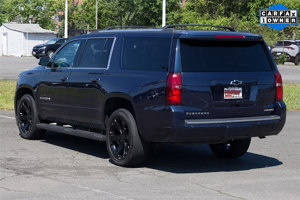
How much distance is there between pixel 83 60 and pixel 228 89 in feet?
8.12

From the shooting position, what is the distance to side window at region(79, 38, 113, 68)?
923 centimetres

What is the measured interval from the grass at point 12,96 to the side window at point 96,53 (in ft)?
23.3

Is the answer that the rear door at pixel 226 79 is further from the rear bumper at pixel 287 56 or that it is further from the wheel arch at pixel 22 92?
the rear bumper at pixel 287 56

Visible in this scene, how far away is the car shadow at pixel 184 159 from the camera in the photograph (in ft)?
28.5

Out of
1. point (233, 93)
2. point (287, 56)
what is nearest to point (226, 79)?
point (233, 93)

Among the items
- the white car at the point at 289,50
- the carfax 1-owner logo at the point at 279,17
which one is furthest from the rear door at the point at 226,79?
the white car at the point at 289,50

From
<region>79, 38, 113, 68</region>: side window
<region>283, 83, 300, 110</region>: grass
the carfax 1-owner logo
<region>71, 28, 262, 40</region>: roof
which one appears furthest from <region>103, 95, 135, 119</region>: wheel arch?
the carfax 1-owner logo

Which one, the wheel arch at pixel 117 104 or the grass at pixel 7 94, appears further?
the grass at pixel 7 94

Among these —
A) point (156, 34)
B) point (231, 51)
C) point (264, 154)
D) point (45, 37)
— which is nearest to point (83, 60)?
point (156, 34)

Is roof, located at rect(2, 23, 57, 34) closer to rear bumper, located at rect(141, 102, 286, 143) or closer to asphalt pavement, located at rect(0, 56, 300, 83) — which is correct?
asphalt pavement, located at rect(0, 56, 300, 83)

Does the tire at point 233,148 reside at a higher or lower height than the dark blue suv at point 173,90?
lower

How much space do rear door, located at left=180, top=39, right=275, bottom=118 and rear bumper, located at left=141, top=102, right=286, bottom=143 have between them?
0.29ft

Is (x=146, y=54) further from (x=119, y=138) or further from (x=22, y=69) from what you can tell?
(x=22, y=69)

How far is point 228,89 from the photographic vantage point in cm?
822
